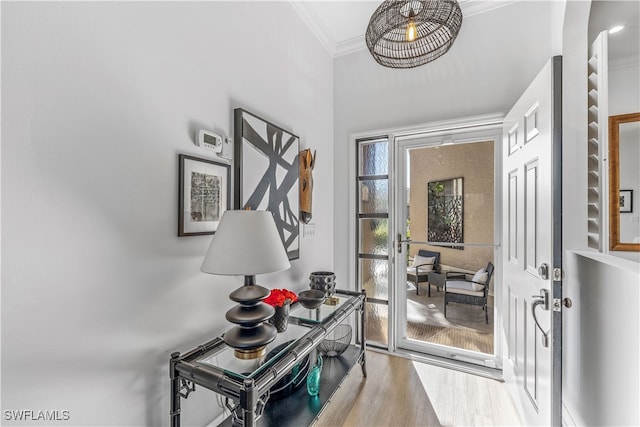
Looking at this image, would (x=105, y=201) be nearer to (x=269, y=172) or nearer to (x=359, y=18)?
(x=269, y=172)

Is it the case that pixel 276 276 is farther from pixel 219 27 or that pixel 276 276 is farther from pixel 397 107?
pixel 397 107

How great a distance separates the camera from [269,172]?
1858 millimetres

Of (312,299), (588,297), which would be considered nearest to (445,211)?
(588,297)

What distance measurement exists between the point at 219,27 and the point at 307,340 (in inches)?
66.9

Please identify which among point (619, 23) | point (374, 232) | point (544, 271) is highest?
point (619, 23)

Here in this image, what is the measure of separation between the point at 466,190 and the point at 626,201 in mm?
1032

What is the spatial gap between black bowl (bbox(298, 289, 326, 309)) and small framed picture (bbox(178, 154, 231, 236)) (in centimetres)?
78

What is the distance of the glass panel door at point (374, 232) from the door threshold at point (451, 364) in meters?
0.16

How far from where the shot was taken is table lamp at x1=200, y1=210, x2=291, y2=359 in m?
1.11

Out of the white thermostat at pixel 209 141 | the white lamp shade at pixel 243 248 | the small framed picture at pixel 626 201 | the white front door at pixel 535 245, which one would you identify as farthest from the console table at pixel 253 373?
the small framed picture at pixel 626 201

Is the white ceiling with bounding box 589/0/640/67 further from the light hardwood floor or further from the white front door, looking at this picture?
the light hardwood floor

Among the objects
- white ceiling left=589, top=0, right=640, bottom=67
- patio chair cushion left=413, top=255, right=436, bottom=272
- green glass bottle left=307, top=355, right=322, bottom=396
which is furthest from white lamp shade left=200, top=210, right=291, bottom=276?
white ceiling left=589, top=0, right=640, bottom=67

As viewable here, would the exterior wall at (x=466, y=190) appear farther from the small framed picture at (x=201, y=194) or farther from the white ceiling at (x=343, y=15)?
the small framed picture at (x=201, y=194)

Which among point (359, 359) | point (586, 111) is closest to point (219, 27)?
point (586, 111)
